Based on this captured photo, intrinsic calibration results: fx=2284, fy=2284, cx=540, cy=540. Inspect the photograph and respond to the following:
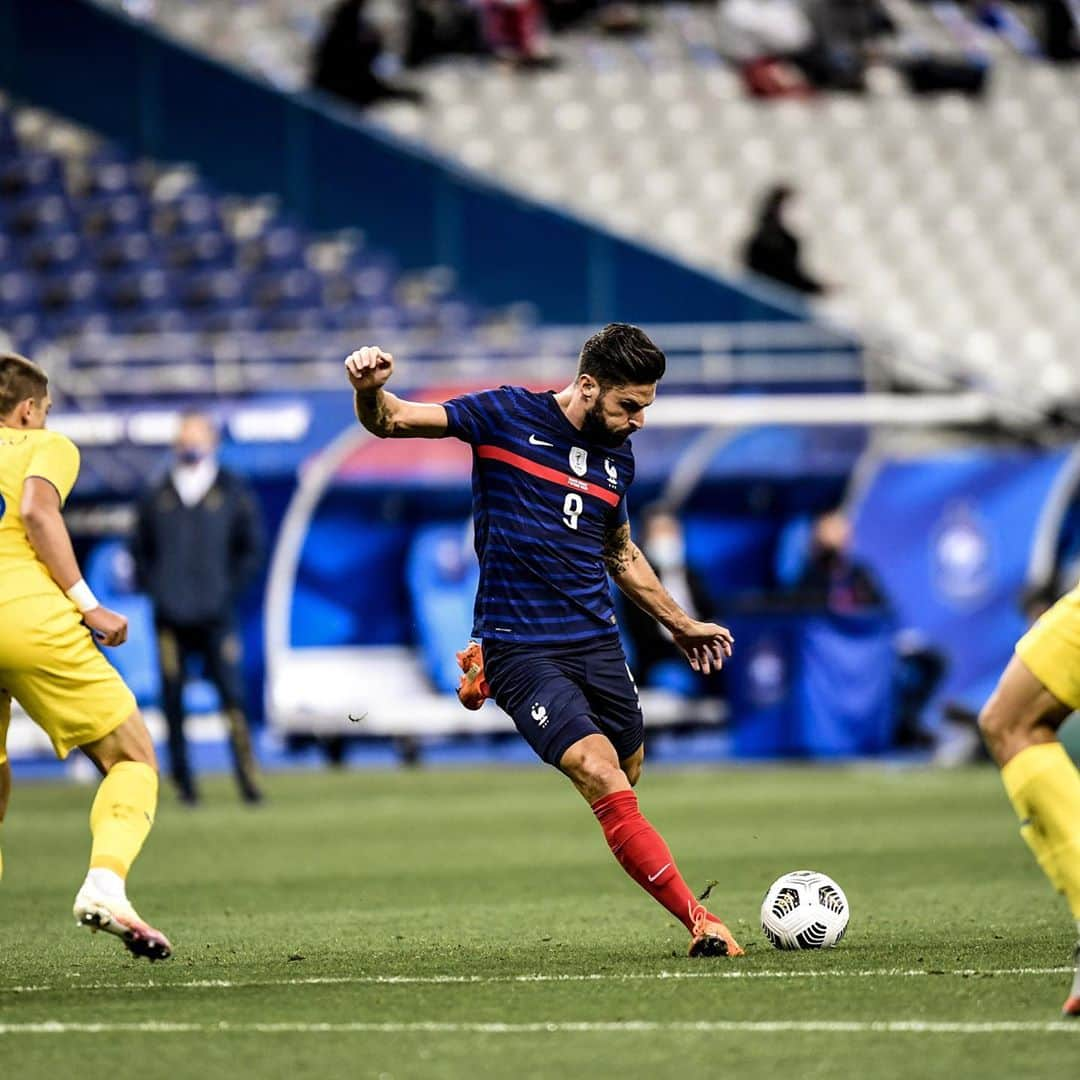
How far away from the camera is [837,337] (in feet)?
69.3

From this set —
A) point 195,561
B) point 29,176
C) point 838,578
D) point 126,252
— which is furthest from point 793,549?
point 29,176

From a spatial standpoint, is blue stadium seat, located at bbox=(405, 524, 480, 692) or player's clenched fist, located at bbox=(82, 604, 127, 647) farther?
blue stadium seat, located at bbox=(405, 524, 480, 692)

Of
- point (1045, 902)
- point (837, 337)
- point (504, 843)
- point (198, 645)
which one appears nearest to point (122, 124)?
point (837, 337)

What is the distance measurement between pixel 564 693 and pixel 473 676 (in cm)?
35

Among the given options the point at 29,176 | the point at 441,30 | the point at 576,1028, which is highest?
the point at 441,30

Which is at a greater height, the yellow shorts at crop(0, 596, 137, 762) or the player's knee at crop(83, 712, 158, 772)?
the yellow shorts at crop(0, 596, 137, 762)

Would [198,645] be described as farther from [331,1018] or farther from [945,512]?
[331,1018]

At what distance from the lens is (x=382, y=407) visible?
23.1 feet

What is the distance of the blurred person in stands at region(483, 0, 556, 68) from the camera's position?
27.2 m

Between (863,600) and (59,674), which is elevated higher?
(59,674)

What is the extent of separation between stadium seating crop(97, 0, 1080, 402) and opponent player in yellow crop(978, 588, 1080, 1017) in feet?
65.6

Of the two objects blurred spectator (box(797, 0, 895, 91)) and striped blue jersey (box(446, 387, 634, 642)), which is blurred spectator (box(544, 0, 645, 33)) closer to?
blurred spectator (box(797, 0, 895, 91))

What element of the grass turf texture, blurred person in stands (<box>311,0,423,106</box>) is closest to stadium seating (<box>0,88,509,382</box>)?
blurred person in stands (<box>311,0,423,106</box>)

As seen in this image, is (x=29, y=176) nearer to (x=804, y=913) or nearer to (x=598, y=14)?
(x=598, y=14)
